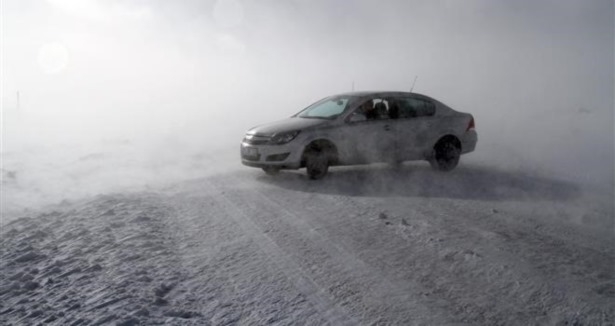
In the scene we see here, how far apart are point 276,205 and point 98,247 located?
7.81ft

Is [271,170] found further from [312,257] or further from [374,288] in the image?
[374,288]

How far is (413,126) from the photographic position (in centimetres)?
845

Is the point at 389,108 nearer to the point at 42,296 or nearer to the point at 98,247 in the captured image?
the point at 98,247

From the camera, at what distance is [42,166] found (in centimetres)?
1048

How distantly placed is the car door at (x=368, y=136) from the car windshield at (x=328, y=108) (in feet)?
1.00

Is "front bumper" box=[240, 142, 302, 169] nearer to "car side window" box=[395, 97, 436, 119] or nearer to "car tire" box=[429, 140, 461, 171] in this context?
"car side window" box=[395, 97, 436, 119]

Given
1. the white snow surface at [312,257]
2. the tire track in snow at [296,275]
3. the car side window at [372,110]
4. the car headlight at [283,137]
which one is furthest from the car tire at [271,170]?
the tire track in snow at [296,275]

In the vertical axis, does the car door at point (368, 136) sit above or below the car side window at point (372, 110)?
below

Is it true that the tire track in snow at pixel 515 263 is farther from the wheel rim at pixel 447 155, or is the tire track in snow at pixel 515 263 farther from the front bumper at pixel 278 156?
the wheel rim at pixel 447 155

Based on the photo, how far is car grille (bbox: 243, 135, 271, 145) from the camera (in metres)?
7.79

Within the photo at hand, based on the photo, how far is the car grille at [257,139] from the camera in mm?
7785

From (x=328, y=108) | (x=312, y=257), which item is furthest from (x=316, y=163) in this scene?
(x=312, y=257)

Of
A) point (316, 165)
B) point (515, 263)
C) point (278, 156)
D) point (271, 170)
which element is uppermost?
point (278, 156)

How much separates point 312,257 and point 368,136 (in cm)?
406
